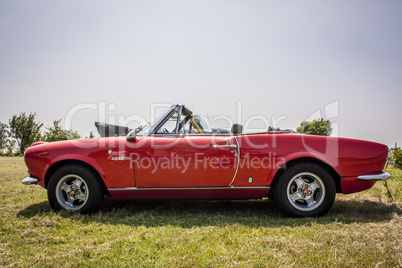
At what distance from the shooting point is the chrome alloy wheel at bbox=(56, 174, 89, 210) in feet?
11.5

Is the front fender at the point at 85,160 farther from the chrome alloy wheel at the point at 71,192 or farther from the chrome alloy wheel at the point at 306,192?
the chrome alloy wheel at the point at 306,192

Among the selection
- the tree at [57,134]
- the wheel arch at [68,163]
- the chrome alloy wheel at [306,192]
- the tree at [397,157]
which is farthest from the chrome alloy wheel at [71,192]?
the tree at [57,134]

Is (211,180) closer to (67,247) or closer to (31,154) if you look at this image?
(67,247)

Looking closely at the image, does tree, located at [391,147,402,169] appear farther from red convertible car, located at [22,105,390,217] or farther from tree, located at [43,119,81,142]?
tree, located at [43,119,81,142]

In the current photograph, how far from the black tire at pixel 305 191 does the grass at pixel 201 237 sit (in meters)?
0.15

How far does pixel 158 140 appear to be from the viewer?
353cm

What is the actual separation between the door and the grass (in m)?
0.44

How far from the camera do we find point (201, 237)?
2568mm

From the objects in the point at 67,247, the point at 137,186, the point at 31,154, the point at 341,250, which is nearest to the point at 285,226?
the point at 341,250

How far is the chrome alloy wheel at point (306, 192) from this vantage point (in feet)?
10.9

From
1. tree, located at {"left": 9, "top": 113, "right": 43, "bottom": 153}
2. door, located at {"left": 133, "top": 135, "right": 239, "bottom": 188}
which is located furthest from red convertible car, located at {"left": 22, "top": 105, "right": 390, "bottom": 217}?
tree, located at {"left": 9, "top": 113, "right": 43, "bottom": 153}

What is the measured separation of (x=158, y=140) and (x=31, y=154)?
5.75ft

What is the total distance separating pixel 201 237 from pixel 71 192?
198 centimetres

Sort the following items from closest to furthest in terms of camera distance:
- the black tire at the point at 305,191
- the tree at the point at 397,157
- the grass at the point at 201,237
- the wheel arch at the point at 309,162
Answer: the grass at the point at 201,237 → the black tire at the point at 305,191 → the wheel arch at the point at 309,162 → the tree at the point at 397,157
